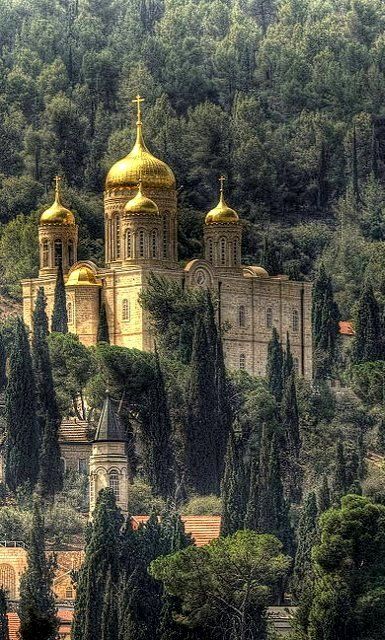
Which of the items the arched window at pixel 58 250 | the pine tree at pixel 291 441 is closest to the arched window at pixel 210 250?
the arched window at pixel 58 250

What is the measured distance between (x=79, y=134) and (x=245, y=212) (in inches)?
336

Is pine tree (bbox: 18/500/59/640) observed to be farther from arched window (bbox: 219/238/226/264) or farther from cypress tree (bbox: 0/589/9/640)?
arched window (bbox: 219/238/226/264)

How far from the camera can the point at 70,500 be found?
301 ft

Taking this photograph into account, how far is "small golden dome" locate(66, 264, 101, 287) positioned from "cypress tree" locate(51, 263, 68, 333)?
1.00 metres

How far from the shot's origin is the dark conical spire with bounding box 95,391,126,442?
87938 millimetres

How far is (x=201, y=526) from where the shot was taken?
8812 centimetres

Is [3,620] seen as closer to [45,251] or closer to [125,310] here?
[125,310]

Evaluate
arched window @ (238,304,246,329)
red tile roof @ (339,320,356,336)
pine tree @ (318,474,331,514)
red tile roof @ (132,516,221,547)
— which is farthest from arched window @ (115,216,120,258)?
red tile roof @ (132,516,221,547)

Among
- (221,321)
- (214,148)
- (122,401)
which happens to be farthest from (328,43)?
(122,401)

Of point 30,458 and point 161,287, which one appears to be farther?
point 161,287

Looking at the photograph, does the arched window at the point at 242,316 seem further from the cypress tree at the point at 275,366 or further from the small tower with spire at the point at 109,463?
the small tower with spire at the point at 109,463

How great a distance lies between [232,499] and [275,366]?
15266mm

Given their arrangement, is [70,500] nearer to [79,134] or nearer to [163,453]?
[163,453]

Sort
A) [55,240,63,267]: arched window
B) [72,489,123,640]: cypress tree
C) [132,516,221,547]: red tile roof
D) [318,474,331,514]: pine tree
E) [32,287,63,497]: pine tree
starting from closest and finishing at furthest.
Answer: [72,489,123,640]: cypress tree, [132,516,221,547]: red tile roof, [318,474,331,514]: pine tree, [32,287,63,497]: pine tree, [55,240,63,267]: arched window
